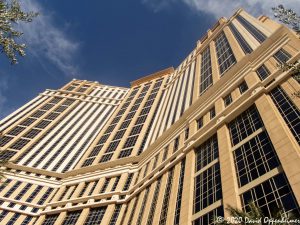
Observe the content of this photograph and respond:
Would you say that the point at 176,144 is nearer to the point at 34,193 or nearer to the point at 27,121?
the point at 34,193

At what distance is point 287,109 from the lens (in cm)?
3288

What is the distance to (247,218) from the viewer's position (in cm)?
1741

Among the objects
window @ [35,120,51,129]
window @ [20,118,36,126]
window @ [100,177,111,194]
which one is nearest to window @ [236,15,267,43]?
window @ [100,177,111,194]

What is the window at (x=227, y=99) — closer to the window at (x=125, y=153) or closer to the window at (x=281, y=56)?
the window at (x=281, y=56)

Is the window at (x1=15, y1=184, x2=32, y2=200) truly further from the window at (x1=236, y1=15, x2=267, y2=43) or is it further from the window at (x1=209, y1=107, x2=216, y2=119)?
the window at (x1=236, y1=15, x2=267, y2=43)

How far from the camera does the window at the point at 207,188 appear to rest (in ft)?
107

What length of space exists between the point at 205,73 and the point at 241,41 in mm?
12249

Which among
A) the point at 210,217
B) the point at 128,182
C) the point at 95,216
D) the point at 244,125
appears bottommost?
the point at 210,217

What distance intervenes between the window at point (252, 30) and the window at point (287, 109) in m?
24.3

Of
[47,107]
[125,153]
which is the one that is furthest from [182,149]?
[47,107]

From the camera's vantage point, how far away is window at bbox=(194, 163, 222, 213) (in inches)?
1289

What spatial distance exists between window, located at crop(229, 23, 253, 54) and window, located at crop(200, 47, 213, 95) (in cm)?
966

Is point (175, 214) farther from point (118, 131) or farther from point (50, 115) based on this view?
point (50, 115)

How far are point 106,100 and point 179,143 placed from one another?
7899 centimetres
